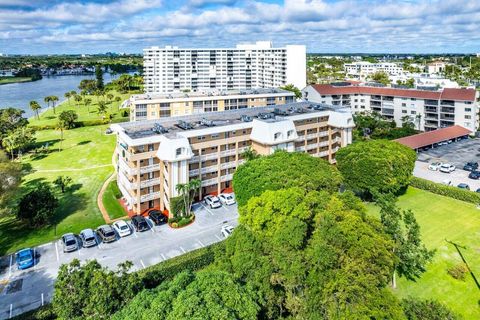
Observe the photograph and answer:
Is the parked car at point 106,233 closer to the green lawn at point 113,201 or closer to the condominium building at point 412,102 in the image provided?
the green lawn at point 113,201

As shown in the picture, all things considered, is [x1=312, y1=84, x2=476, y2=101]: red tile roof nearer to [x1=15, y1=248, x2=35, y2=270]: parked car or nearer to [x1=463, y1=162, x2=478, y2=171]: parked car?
[x1=463, y1=162, x2=478, y2=171]: parked car

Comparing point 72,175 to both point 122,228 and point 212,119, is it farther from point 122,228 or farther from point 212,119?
point 212,119

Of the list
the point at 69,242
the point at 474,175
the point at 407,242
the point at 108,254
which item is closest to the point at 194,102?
the point at 69,242

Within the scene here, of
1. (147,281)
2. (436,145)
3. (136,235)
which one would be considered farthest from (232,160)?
(436,145)

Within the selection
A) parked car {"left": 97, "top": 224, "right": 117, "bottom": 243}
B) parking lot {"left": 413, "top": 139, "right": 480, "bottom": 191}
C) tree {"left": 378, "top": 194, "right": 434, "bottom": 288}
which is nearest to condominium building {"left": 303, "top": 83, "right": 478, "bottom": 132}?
parking lot {"left": 413, "top": 139, "right": 480, "bottom": 191}

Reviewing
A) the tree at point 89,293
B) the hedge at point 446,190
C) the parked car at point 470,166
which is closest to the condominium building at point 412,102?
the parked car at point 470,166
